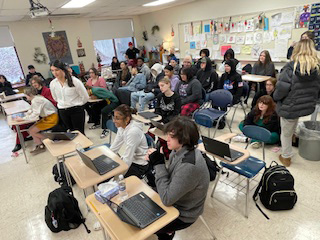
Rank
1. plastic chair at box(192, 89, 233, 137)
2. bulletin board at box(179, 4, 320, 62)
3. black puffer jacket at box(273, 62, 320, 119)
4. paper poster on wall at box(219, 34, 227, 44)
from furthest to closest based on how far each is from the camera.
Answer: paper poster on wall at box(219, 34, 227, 44) < bulletin board at box(179, 4, 320, 62) < plastic chair at box(192, 89, 233, 137) < black puffer jacket at box(273, 62, 320, 119)

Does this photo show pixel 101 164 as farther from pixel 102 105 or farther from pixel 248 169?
pixel 102 105

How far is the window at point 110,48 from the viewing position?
8959 millimetres

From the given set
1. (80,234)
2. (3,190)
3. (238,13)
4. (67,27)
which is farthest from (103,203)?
(67,27)

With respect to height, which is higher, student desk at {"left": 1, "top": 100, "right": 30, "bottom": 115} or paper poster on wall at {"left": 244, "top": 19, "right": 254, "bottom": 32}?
paper poster on wall at {"left": 244, "top": 19, "right": 254, "bottom": 32}

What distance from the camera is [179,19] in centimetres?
779

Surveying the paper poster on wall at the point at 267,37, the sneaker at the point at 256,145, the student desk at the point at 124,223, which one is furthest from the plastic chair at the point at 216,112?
the paper poster on wall at the point at 267,37

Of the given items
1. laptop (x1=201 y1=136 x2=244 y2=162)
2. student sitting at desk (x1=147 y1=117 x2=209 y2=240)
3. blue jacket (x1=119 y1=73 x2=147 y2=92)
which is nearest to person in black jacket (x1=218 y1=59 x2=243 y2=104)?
blue jacket (x1=119 y1=73 x2=147 y2=92)

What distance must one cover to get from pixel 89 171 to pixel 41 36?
24.5 feet

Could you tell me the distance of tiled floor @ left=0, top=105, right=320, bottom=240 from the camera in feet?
6.48

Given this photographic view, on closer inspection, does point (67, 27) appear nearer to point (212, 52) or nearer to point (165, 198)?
point (212, 52)

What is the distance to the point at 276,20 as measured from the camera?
17.1ft

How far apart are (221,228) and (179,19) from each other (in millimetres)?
7405

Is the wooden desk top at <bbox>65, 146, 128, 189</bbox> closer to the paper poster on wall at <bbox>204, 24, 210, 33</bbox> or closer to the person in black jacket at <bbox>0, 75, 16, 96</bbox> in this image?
the person in black jacket at <bbox>0, 75, 16, 96</bbox>

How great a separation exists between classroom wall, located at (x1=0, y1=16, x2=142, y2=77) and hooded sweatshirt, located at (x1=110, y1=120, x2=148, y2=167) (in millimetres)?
6851
